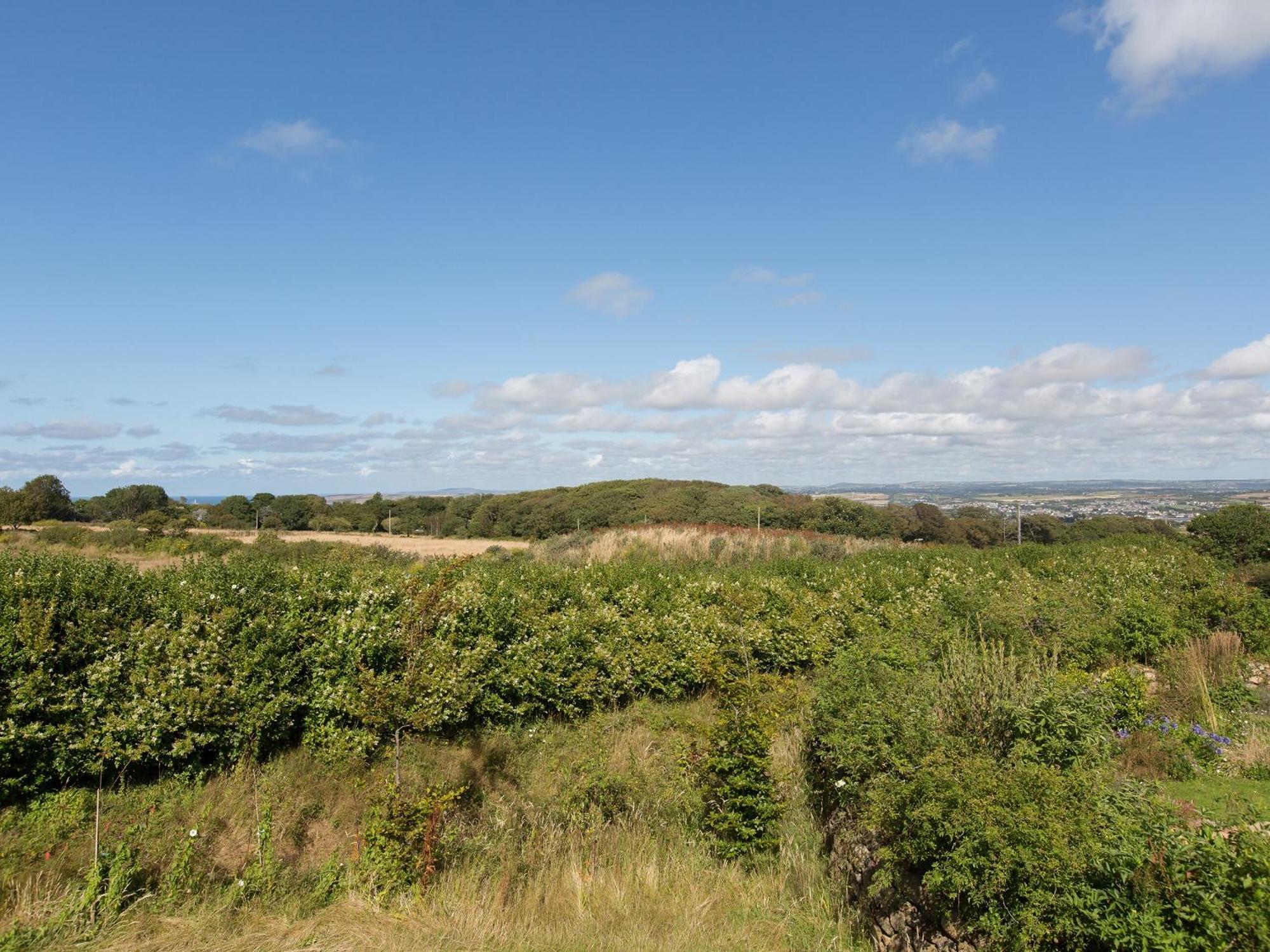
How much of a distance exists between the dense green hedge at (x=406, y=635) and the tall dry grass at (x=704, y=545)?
5.47 metres

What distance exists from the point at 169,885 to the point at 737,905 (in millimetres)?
4194

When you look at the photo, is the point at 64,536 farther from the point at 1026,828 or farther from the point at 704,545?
the point at 1026,828

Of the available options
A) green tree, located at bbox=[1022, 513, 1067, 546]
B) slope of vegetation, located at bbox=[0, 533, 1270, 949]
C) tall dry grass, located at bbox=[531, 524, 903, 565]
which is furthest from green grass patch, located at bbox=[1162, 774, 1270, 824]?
green tree, located at bbox=[1022, 513, 1067, 546]

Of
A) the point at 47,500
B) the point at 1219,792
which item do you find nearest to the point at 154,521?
the point at 47,500

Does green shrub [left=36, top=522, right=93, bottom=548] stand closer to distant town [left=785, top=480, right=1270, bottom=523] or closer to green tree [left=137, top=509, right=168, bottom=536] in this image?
green tree [left=137, top=509, right=168, bottom=536]

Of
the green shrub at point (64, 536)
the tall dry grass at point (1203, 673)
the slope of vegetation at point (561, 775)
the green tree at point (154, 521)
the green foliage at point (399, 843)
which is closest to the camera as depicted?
the slope of vegetation at point (561, 775)

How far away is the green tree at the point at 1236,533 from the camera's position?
18.5 meters

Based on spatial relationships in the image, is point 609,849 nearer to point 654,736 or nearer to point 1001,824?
point 654,736

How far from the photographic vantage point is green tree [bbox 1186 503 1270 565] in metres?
18.5

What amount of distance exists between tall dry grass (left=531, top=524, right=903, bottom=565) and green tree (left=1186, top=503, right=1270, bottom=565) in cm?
887

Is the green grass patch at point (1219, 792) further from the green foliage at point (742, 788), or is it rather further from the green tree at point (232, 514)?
the green tree at point (232, 514)

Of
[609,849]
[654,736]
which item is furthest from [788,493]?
[609,849]

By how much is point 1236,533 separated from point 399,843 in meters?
23.9

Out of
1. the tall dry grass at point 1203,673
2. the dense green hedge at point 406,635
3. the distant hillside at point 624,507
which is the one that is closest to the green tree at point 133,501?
the distant hillside at point 624,507
